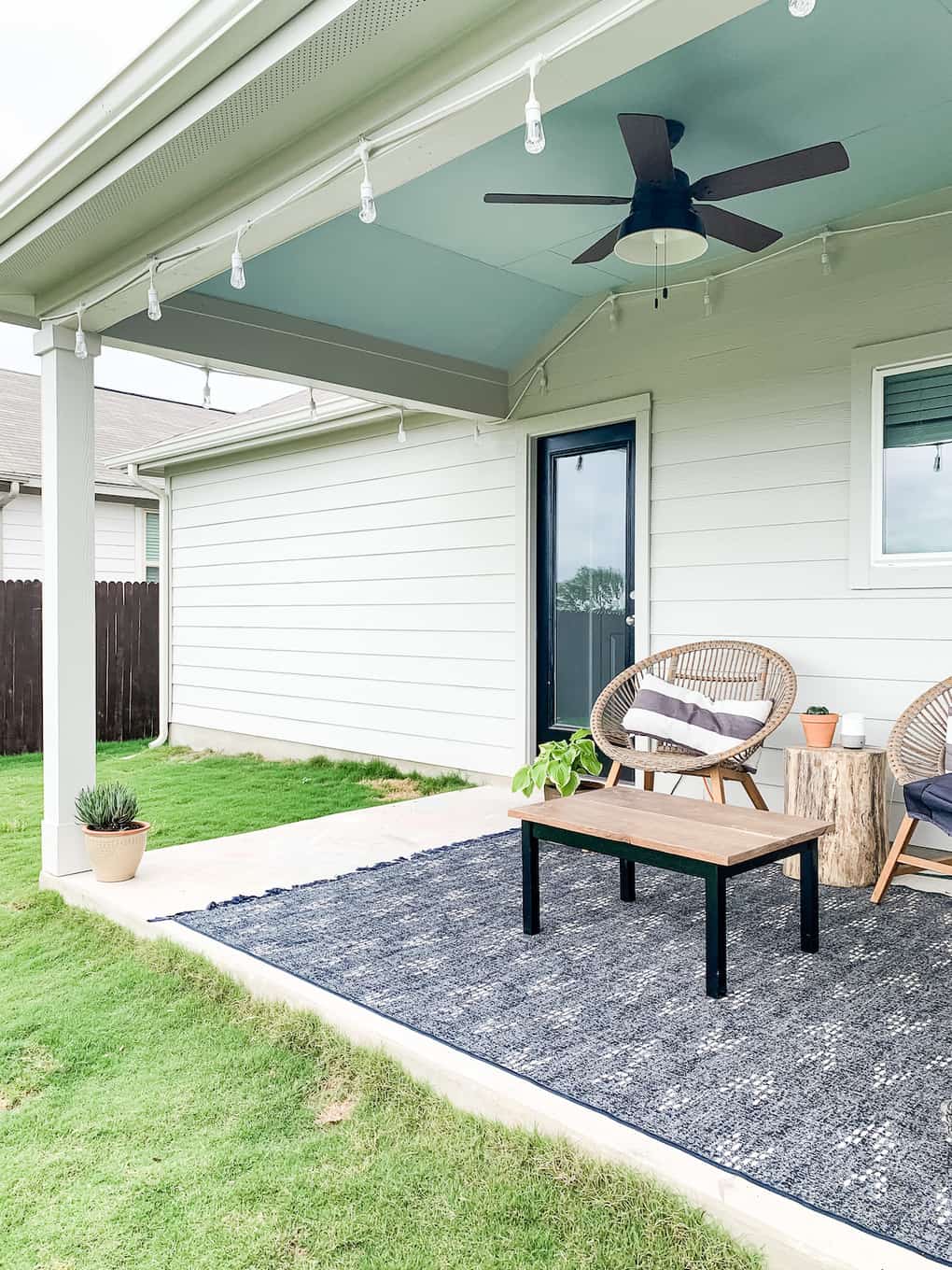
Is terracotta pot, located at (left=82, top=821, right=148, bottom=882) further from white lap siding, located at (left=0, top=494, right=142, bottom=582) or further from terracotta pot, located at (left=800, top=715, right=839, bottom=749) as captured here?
white lap siding, located at (left=0, top=494, right=142, bottom=582)

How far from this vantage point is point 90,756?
12.5ft

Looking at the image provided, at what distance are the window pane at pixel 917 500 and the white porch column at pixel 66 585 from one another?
3333 millimetres

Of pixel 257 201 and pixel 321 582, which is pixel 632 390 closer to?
pixel 257 201

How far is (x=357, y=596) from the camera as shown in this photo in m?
6.77

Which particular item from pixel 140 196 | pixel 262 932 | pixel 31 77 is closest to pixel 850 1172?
pixel 262 932

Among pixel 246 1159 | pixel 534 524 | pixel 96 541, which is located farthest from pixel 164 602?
pixel 246 1159

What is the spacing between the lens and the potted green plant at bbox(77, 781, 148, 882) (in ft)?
11.7

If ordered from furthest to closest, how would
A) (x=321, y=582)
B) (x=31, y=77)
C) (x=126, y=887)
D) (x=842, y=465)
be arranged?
(x=321, y=582)
(x=31, y=77)
(x=842, y=465)
(x=126, y=887)

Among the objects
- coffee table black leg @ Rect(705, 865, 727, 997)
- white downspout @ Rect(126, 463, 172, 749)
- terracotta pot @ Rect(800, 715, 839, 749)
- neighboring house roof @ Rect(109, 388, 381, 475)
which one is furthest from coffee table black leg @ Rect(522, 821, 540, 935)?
white downspout @ Rect(126, 463, 172, 749)

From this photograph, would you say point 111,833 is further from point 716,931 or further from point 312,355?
point 312,355

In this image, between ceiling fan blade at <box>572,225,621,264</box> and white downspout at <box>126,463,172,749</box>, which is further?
white downspout at <box>126,463,172,749</box>

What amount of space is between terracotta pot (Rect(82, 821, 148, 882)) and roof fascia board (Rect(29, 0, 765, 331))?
209cm

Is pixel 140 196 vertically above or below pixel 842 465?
above

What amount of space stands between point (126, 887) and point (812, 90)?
372 cm
